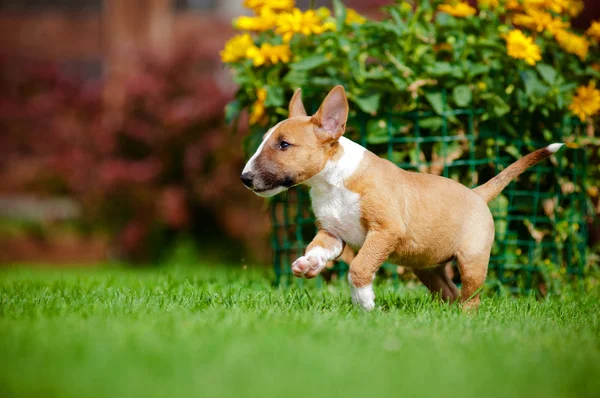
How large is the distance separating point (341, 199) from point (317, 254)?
0.26 m

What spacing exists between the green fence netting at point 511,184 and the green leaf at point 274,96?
41 centimetres

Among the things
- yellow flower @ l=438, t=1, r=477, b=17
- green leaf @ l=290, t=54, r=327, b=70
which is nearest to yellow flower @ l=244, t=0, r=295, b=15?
green leaf @ l=290, t=54, r=327, b=70

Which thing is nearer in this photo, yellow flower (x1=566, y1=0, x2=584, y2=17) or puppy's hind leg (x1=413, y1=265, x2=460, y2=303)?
puppy's hind leg (x1=413, y1=265, x2=460, y2=303)

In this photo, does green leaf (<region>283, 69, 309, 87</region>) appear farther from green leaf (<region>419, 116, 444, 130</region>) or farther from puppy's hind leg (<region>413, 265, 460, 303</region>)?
puppy's hind leg (<region>413, 265, 460, 303</region>)

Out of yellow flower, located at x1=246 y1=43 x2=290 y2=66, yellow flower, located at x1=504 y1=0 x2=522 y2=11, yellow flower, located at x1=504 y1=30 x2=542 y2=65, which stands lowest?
yellow flower, located at x1=246 y1=43 x2=290 y2=66

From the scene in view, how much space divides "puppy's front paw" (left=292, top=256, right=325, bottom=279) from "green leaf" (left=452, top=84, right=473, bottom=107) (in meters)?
1.44

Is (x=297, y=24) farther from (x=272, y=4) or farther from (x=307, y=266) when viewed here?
(x=307, y=266)

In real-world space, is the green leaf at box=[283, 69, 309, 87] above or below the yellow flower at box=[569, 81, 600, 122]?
above

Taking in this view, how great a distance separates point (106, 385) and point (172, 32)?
27.1 ft

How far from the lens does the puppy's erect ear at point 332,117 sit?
3.16 metres

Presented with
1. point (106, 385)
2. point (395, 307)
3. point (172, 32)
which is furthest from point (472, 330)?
point (172, 32)

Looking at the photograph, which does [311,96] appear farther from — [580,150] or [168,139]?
[168,139]

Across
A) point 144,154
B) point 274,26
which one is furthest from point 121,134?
point 274,26

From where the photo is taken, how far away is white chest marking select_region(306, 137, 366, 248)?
3.18 metres
